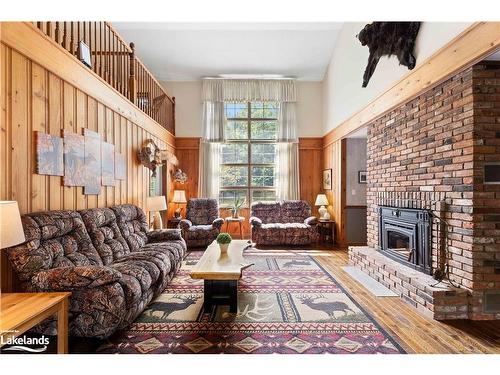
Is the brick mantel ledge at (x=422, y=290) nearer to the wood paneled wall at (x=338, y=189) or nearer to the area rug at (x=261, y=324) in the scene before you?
the area rug at (x=261, y=324)

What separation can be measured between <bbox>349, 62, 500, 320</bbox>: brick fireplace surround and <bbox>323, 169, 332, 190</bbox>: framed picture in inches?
129

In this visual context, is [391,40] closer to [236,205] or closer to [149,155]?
[149,155]

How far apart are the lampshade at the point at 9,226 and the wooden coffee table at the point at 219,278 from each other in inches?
54.3

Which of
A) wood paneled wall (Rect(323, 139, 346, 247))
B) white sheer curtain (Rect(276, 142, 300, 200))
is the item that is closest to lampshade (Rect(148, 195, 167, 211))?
white sheer curtain (Rect(276, 142, 300, 200))

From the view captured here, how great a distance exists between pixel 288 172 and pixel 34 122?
18.4 ft

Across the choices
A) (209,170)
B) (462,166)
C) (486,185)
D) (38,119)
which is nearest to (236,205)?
(209,170)

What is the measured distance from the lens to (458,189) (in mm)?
2744

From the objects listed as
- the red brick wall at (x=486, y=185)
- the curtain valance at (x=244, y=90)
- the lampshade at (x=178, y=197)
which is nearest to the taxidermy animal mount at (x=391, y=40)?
the red brick wall at (x=486, y=185)

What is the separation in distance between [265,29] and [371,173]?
3.85m

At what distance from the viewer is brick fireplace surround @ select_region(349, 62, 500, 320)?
8.44 feet

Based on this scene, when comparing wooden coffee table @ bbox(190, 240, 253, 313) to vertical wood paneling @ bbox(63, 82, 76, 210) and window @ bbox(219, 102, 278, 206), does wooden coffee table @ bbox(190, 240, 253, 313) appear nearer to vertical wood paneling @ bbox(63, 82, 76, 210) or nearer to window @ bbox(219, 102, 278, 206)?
vertical wood paneling @ bbox(63, 82, 76, 210)

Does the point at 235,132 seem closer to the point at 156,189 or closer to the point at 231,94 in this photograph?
the point at 231,94
